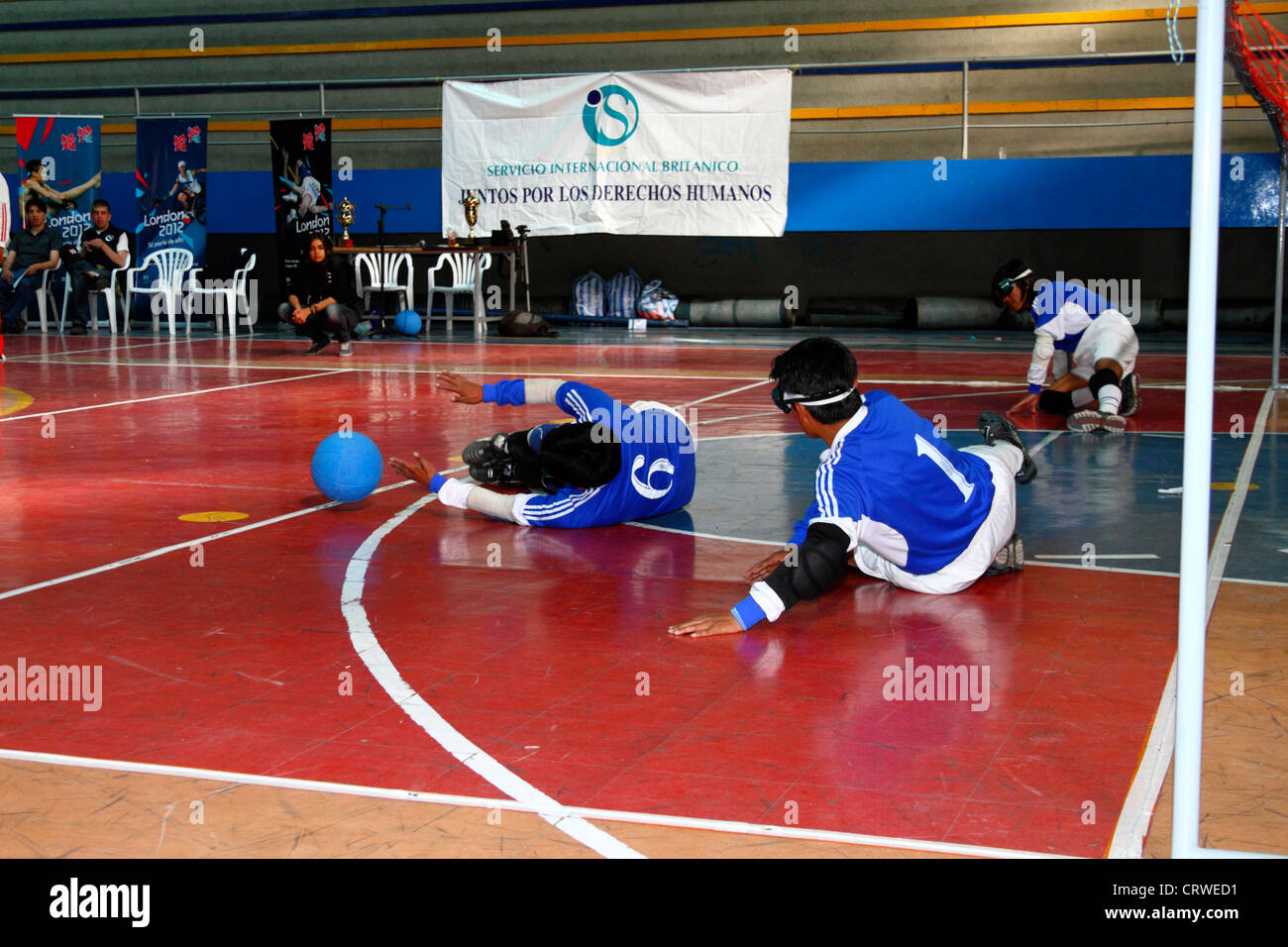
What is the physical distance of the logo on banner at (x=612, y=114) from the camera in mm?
19062

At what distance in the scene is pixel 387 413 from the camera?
10.5 meters

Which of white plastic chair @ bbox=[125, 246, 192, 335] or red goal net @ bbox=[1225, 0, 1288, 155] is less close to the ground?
red goal net @ bbox=[1225, 0, 1288, 155]

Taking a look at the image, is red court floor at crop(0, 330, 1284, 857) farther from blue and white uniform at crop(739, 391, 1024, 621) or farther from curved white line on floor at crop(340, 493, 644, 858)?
blue and white uniform at crop(739, 391, 1024, 621)

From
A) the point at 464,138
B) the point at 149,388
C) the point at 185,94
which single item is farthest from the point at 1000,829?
the point at 185,94

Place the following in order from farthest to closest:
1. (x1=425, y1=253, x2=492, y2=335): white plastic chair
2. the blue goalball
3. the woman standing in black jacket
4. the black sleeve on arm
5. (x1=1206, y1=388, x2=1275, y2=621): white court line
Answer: (x1=425, y1=253, x2=492, y2=335): white plastic chair < the woman standing in black jacket < the blue goalball < (x1=1206, y1=388, x2=1275, y2=621): white court line < the black sleeve on arm

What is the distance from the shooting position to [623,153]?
62.8 ft

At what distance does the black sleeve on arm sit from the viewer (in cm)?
450

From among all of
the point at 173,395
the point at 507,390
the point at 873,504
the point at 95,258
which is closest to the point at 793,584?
the point at 873,504

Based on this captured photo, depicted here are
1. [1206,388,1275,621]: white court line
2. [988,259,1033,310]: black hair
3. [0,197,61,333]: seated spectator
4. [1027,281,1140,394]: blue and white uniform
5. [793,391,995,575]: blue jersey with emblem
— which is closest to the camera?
[793,391,995,575]: blue jersey with emblem

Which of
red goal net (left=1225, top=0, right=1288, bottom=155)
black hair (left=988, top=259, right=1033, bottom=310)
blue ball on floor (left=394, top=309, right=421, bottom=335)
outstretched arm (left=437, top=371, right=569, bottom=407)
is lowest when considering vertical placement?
Result: outstretched arm (left=437, top=371, right=569, bottom=407)

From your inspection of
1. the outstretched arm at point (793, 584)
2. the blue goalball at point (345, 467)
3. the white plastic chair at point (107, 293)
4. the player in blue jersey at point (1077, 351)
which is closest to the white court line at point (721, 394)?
the player in blue jersey at point (1077, 351)

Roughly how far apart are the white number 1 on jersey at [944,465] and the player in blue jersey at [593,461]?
1.69 metres

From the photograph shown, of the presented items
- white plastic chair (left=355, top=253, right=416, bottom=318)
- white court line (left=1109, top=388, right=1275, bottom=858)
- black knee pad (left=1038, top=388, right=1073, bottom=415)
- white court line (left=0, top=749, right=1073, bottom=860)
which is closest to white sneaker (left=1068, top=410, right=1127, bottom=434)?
black knee pad (left=1038, top=388, right=1073, bottom=415)

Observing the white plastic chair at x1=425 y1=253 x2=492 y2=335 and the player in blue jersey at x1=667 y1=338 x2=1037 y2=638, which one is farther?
the white plastic chair at x1=425 y1=253 x2=492 y2=335
